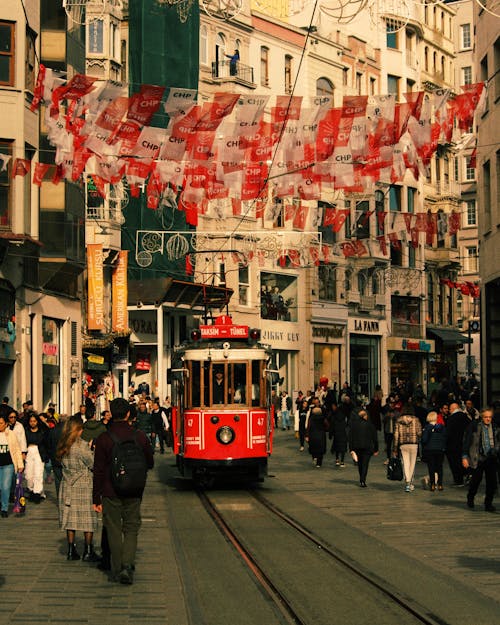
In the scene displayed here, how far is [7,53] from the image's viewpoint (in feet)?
122

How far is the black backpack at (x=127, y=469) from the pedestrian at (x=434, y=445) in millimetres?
12990

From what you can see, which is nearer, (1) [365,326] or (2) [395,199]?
(1) [365,326]

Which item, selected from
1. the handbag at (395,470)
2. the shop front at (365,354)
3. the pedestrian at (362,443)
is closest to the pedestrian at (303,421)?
the pedestrian at (362,443)

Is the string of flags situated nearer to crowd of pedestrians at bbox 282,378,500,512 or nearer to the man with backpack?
crowd of pedestrians at bbox 282,378,500,512

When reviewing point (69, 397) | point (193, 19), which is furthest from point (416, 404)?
point (193, 19)

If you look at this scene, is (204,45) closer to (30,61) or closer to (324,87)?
(324,87)

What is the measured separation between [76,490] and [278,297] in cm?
5142

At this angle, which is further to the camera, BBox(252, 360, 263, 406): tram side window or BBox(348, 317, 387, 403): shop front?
BBox(348, 317, 387, 403): shop front

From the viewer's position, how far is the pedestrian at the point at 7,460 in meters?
20.3

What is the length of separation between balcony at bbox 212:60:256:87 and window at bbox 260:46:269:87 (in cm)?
172

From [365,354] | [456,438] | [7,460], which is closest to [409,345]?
[365,354]

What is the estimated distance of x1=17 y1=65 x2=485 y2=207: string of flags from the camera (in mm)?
23953

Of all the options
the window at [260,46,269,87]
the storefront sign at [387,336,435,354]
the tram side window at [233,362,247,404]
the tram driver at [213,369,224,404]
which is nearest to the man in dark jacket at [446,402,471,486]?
the tram side window at [233,362,247,404]

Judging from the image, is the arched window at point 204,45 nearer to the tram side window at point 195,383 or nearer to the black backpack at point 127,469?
the tram side window at point 195,383
